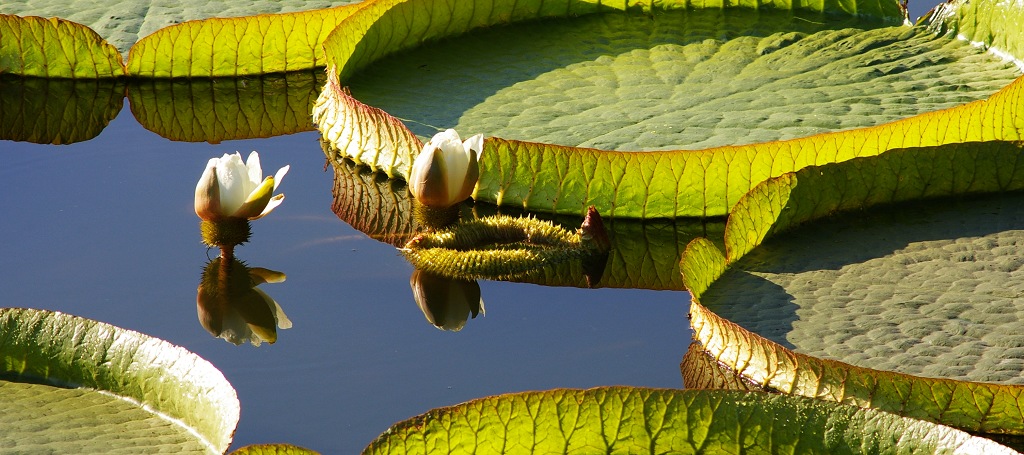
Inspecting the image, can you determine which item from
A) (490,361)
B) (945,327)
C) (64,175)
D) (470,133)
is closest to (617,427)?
(490,361)

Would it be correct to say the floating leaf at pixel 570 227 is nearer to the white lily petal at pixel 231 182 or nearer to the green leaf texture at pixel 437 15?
the white lily petal at pixel 231 182

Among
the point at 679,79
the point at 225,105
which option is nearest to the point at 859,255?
the point at 679,79

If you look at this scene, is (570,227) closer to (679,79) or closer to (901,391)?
(679,79)

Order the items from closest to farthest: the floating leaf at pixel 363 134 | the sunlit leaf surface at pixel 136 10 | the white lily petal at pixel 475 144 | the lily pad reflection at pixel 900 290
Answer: the lily pad reflection at pixel 900 290 < the white lily petal at pixel 475 144 < the floating leaf at pixel 363 134 < the sunlit leaf surface at pixel 136 10

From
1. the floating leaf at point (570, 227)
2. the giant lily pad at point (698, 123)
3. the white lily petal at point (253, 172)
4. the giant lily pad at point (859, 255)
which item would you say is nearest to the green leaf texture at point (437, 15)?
the giant lily pad at point (698, 123)

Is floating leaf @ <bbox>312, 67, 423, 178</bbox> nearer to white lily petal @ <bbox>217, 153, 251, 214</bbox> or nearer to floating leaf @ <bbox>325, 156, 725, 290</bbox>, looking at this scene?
floating leaf @ <bbox>325, 156, 725, 290</bbox>

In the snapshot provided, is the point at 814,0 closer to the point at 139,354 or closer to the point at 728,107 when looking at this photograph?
the point at 728,107
